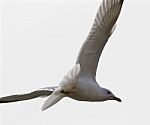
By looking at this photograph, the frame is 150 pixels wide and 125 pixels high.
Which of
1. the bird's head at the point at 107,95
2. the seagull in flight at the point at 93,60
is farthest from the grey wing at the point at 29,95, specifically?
the bird's head at the point at 107,95

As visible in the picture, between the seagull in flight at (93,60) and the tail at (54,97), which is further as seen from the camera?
the seagull in flight at (93,60)

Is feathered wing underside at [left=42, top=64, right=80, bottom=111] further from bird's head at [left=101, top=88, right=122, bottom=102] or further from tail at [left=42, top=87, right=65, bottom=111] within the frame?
bird's head at [left=101, top=88, right=122, bottom=102]

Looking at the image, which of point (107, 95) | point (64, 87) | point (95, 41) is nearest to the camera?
point (64, 87)

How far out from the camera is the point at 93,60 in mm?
12555

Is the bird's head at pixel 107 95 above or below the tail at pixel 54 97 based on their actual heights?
below

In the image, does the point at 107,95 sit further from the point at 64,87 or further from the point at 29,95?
the point at 64,87

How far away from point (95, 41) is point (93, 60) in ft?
1.00

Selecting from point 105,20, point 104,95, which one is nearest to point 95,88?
point 104,95

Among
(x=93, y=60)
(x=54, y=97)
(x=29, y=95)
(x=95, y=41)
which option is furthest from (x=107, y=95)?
(x=54, y=97)

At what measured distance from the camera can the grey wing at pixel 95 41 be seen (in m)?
12.3

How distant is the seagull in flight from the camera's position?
12.0 meters

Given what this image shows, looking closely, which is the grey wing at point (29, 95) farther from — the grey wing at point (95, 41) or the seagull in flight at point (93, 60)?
the grey wing at point (95, 41)

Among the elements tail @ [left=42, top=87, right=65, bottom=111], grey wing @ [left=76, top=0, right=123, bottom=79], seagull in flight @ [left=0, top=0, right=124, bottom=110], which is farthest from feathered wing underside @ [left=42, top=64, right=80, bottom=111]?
grey wing @ [left=76, top=0, right=123, bottom=79]

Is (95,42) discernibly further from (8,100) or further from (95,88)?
(8,100)
